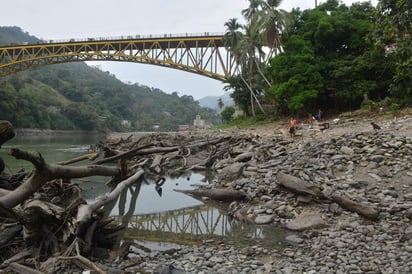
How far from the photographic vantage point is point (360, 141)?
1102 centimetres

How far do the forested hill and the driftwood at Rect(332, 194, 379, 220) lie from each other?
5979 centimetres

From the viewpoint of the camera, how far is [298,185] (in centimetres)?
855

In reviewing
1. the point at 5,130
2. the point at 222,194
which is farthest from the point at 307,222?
the point at 5,130

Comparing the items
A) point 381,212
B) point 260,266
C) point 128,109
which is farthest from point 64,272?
point 128,109

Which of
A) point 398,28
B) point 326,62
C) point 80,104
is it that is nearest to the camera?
point 398,28

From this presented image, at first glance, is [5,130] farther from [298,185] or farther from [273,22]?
[273,22]

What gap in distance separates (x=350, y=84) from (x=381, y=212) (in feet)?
74.1

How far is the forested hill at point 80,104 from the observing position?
6562 cm

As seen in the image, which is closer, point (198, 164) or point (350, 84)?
point (198, 164)

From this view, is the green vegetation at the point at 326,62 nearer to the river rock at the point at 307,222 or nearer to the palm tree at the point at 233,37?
the palm tree at the point at 233,37

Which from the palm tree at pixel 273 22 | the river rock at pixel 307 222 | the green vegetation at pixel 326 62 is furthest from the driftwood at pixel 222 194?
the palm tree at pixel 273 22

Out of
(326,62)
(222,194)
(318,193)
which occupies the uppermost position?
(326,62)

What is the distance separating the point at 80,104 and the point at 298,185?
265 feet

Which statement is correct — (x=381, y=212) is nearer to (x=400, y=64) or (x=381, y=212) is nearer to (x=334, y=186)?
(x=334, y=186)
